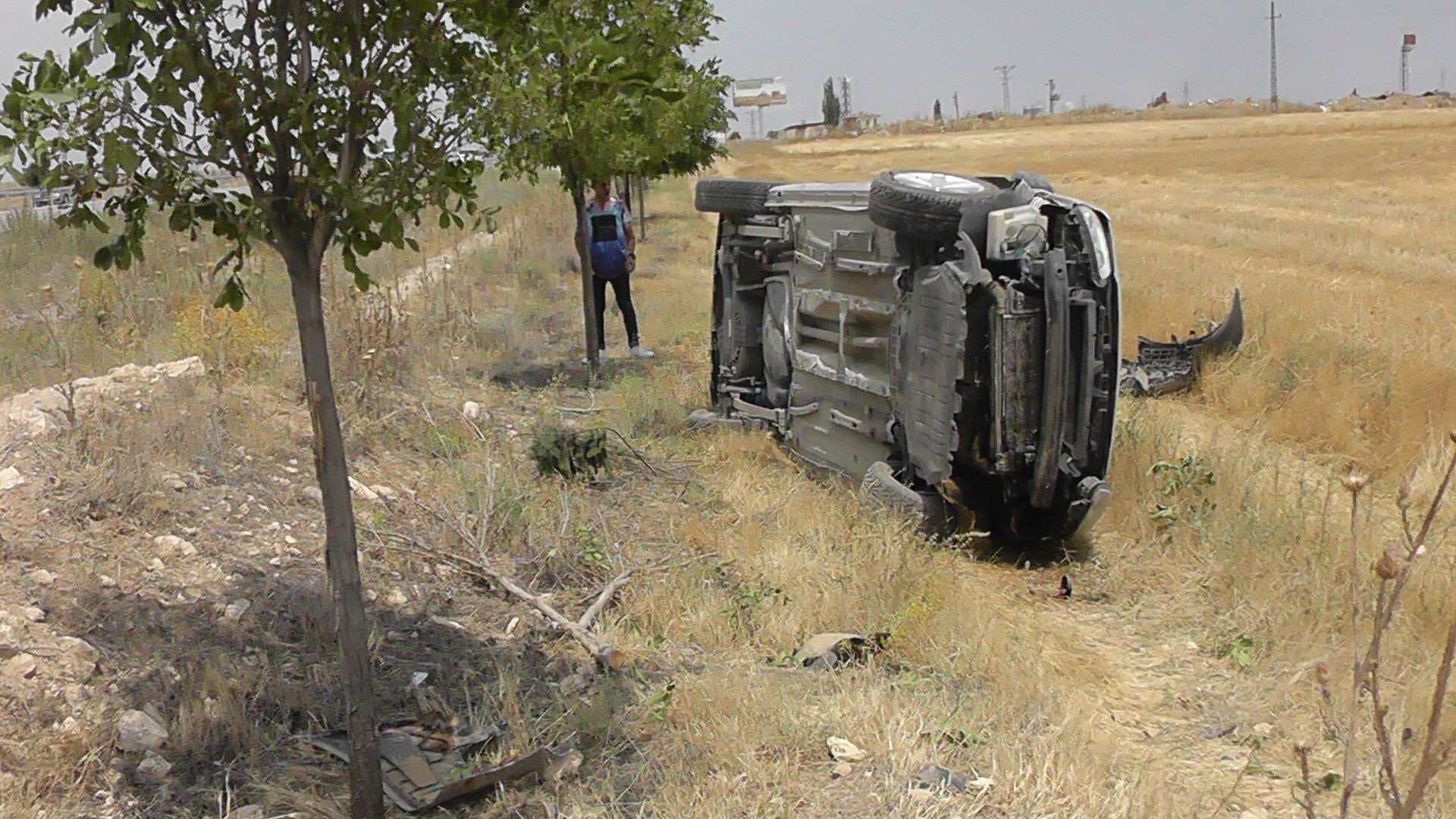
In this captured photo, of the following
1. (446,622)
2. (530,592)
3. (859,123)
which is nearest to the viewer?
(446,622)

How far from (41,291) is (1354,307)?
13.5m

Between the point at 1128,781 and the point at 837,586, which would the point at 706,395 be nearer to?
the point at 837,586

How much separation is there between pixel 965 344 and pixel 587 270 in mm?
6243

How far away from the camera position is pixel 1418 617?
5254 mm

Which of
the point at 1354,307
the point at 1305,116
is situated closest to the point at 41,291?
the point at 1354,307

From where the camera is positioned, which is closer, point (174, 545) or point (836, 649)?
point (836, 649)

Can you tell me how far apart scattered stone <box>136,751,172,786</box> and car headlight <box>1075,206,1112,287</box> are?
4597 mm

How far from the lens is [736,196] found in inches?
370

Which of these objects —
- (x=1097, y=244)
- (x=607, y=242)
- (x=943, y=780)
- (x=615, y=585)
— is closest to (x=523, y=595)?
(x=615, y=585)

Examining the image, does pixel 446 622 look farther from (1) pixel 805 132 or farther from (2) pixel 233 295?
(1) pixel 805 132

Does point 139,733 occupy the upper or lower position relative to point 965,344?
lower

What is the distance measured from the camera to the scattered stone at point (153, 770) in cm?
388

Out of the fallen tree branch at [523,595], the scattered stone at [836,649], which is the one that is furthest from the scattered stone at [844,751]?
the fallen tree branch at [523,595]

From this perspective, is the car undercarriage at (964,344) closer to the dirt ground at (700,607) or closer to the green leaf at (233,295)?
the dirt ground at (700,607)
